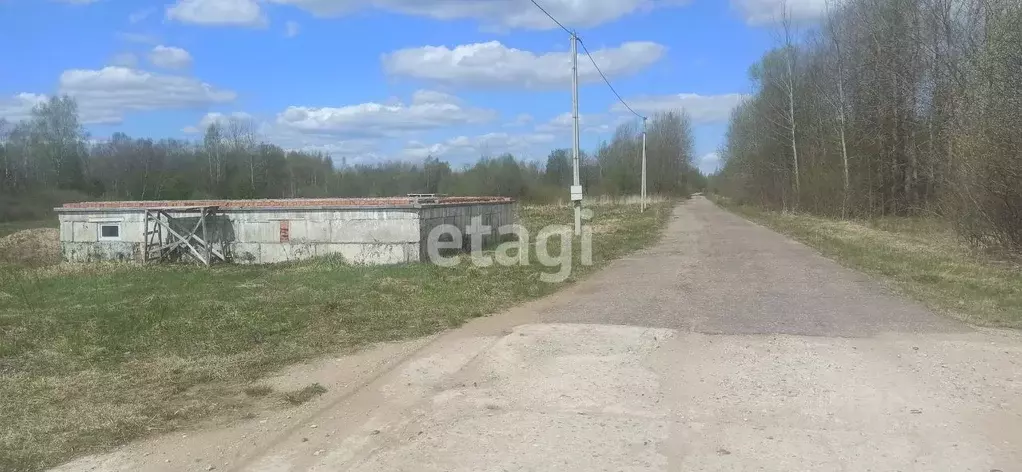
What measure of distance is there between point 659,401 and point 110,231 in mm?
18429

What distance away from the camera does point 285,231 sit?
1772 cm

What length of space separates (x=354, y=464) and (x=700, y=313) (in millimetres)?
6141

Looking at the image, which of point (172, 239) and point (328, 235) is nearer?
point (328, 235)

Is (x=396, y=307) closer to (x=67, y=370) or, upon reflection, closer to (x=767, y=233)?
(x=67, y=370)

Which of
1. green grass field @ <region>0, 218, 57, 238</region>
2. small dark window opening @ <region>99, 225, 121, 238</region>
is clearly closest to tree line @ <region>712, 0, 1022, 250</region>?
small dark window opening @ <region>99, 225, 121, 238</region>

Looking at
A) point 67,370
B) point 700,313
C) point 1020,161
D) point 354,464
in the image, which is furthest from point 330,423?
point 1020,161

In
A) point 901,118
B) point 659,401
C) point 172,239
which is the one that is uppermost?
point 901,118

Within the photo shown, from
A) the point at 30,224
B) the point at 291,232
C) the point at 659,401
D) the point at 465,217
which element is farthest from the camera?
the point at 30,224

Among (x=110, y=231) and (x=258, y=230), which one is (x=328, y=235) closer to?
(x=258, y=230)

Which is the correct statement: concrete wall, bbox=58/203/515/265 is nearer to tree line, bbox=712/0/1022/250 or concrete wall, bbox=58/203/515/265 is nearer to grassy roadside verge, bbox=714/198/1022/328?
grassy roadside verge, bbox=714/198/1022/328

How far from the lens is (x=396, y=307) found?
402 inches

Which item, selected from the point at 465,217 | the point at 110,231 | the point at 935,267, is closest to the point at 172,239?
the point at 110,231

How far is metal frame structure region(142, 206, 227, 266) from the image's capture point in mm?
18094

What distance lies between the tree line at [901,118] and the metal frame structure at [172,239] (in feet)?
59.6
